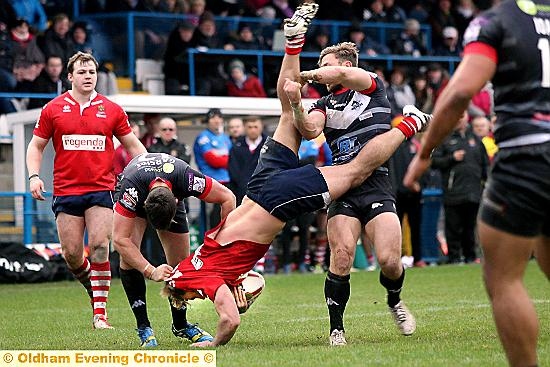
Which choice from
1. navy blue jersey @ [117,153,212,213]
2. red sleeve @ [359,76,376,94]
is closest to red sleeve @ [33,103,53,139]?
navy blue jersey @ [117,153,212,213]

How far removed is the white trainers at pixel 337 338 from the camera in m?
8.21

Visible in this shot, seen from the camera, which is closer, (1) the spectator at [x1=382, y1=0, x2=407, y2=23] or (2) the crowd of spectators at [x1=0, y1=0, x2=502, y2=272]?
(2) the crowd of spectators at [x1=0, y1=0, x2=502, y2=272]

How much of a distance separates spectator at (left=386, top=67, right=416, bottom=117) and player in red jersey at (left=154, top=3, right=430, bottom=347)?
10.9m

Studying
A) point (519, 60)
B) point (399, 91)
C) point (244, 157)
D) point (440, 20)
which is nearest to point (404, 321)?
point (519, 60)

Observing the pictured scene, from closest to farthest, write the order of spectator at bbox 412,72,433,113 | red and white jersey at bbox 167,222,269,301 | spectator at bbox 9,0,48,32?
1. red and white jersey at bbox 167,222,269,301
2. spectator at bbox 9,0,48,32
3. spectator at bbox 412,72,433,113

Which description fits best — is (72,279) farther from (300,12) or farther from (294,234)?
(300,12)

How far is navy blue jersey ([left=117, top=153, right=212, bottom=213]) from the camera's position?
27.6 feet

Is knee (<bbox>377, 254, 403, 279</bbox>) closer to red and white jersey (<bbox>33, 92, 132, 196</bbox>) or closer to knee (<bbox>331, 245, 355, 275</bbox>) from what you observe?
knee (<bbox>331, 245, 355, 275</bbox>)

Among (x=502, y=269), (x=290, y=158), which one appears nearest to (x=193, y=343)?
(x=290, y=158)

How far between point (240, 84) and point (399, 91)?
2783 mm

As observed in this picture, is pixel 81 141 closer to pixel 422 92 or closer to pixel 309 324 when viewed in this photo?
pixel 309 324

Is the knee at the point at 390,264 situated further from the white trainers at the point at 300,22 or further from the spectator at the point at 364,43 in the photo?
the spectator at the point at 364,43

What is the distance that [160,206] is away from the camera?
792cm

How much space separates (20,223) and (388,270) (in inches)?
363
